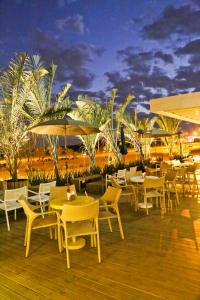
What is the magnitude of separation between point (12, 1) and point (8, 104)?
35.5 feet

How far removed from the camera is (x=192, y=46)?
19.5 meters

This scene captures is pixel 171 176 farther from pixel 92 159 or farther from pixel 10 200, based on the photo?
pixel 92 159

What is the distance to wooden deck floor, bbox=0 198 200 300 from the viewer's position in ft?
10.3

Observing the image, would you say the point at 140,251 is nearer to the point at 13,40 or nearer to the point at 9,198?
the point at 9,198

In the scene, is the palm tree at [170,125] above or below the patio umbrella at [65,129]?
above

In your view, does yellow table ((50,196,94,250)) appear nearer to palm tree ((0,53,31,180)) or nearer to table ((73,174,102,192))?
palm tree ((0,53,31,180))

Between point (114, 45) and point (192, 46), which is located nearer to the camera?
point (192, 46)

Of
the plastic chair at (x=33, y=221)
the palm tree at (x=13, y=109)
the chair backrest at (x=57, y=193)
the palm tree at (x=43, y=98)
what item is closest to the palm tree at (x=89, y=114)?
the palm tree at (x=43, y=98)

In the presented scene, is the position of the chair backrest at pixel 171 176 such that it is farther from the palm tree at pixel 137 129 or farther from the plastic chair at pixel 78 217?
the palm tree at pixel 137 129

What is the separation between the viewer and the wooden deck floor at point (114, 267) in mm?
3131

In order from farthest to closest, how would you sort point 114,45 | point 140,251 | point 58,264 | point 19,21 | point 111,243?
point 114,45 → point 19,21 → point 111,243 → point 140,251 → point 58,264

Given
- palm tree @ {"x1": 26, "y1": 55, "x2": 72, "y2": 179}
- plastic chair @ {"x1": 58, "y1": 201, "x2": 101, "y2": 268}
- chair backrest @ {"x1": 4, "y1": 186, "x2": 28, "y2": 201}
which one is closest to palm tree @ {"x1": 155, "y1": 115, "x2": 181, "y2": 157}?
palm tree @ {"x1": 26, "y1": 55, "x2": 72, "y2": 179}

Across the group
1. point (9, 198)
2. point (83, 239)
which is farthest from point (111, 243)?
point (9, 198)

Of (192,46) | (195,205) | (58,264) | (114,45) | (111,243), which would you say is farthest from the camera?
(114,45)
